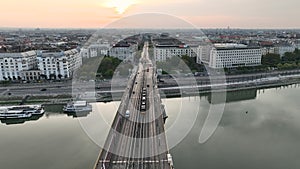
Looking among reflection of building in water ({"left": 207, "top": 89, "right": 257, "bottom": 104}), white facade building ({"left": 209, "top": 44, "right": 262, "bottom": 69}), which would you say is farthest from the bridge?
white facade building ({"left": 209, "top": 44, "right": 262, "bottom": 69})

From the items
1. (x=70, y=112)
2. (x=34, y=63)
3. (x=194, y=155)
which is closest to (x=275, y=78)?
(x=194, y=155)

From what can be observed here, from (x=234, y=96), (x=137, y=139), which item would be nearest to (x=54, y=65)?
(x=137, y=139)

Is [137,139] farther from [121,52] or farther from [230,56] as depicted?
[121,52]

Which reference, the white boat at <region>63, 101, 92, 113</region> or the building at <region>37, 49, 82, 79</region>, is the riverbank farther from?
the building at <region>37, 49, 82, 79</region>

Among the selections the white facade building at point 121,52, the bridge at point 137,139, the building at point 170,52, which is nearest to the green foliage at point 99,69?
the white facade building at point 121,52

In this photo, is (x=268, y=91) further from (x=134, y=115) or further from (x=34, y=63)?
(x=34, y=63)

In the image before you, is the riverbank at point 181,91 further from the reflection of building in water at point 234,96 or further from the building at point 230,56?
the building at point 230,56

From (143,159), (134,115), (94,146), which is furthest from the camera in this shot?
(134,115)
